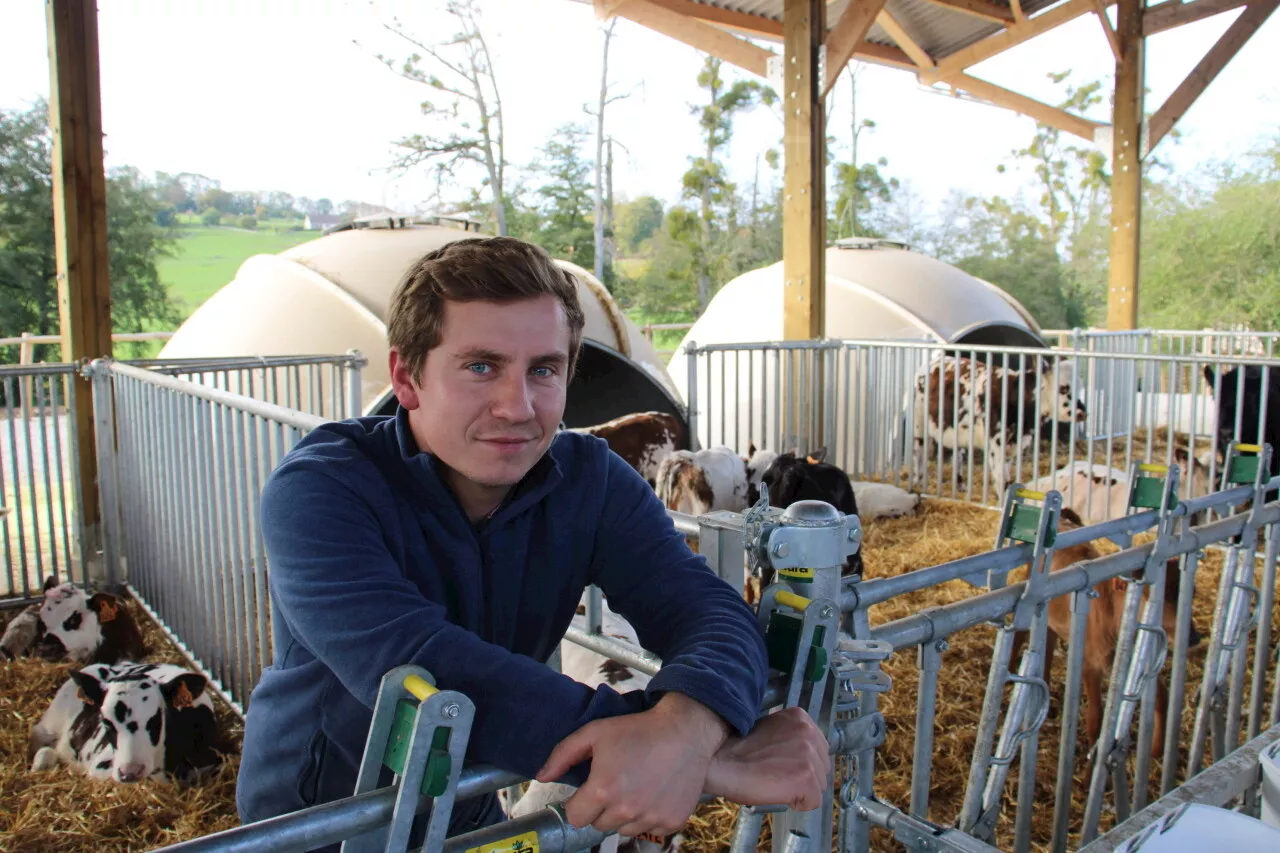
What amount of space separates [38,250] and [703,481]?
23.3 m

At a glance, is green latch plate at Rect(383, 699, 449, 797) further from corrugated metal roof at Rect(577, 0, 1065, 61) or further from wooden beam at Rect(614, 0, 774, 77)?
corrugated metal roof at Rect(577, 0, 1065, 61)

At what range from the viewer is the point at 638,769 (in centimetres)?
103

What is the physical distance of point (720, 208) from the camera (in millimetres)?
34844

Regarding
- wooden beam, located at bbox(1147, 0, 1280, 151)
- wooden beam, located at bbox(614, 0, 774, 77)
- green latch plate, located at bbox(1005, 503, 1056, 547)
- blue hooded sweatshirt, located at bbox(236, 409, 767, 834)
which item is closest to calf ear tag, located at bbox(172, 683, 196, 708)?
blue hooded sweatshirt, located at bbox(236, 409, 767, 834)

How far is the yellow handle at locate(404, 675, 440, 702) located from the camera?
857 millimetres

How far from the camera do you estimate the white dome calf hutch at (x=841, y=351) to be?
8.39 metres

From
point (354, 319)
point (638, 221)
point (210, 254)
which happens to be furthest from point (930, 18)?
point (210, 254)

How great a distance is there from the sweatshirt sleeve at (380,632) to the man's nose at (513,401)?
0.23 m

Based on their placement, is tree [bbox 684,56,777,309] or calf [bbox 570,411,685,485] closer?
calf [bbox 570,411,685,485]

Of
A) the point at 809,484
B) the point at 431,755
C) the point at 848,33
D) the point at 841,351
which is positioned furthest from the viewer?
the point at 841,351

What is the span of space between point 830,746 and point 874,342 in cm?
768

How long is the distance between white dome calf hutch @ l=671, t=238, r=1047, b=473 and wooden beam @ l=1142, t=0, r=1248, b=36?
3.84m

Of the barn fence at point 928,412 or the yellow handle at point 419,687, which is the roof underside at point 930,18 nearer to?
the barn fence at point 928,412

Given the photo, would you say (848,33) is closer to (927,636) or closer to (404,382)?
(927,636)
